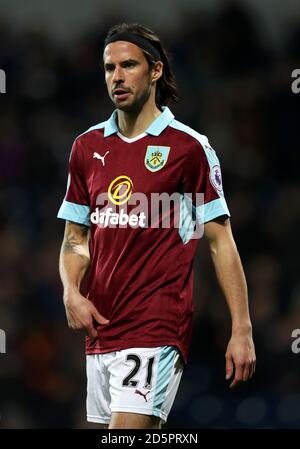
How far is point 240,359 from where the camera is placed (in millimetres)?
4836

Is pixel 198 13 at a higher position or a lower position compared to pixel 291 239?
higher

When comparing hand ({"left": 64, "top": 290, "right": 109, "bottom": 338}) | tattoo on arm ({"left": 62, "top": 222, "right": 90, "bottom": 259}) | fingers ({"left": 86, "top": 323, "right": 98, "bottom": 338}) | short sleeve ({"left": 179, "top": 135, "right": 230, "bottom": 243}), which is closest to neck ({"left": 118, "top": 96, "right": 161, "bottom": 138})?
short sleeve ({"left": 179, "top": 135, "right": 230, "bottom": 243})

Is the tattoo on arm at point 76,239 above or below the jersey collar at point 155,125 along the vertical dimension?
below

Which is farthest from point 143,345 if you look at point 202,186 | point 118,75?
point 118,75

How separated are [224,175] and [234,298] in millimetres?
3006

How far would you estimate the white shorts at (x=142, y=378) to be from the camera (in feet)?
15.8

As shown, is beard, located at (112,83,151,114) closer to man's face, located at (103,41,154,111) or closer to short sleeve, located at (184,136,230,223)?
man's face, located at (103,41,154,111)

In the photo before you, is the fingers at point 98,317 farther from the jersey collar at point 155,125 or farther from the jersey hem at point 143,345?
the jersey collar at point 155,125

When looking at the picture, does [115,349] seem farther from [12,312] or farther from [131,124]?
[12,312]

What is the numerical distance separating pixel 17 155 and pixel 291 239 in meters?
2.12

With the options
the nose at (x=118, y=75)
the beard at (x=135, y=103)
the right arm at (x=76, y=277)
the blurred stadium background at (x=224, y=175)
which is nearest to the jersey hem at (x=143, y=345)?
the right arm at (x=76, y=277)

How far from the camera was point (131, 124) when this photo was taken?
203 inches

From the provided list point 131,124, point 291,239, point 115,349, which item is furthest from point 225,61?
point 115,349

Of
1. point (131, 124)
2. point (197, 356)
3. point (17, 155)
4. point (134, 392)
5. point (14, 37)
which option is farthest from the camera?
point (14, 37)
